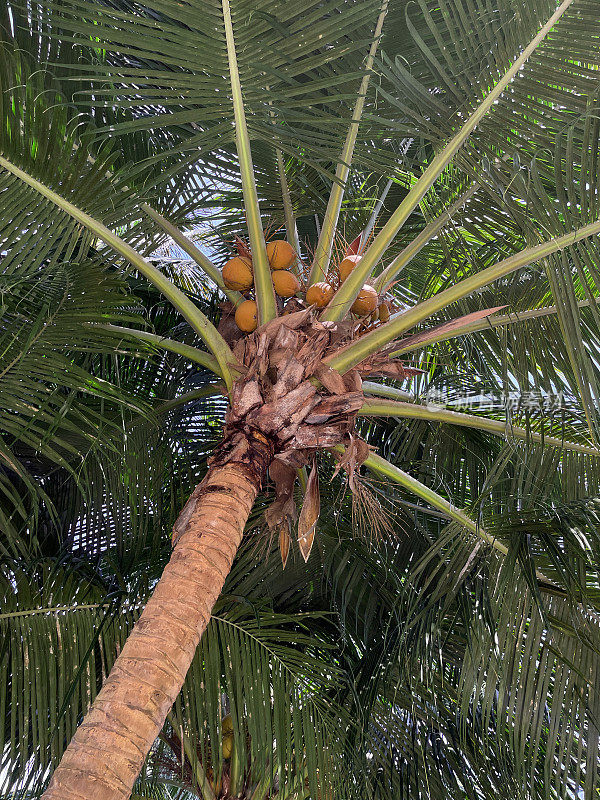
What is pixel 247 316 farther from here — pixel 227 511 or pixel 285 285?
pixel 227 511

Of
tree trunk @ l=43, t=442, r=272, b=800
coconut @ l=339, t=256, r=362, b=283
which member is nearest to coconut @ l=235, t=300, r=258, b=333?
coconut @ l=339, t=256, r=362, b=283

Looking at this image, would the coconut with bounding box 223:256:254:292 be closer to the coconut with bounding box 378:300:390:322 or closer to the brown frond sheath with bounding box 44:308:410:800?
the brown frond sheath with bounding box 44:308:410:800

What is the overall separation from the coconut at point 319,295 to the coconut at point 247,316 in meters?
0.20

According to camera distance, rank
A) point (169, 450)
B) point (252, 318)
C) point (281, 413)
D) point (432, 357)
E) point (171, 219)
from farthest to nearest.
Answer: point (432, 357) < point (169, 450) < point (171, 219) < point (252, 318) < point (281, 413)

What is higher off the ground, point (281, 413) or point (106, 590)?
point (281, 413)

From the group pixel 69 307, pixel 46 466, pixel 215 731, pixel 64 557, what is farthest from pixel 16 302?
→ pixel 215 731

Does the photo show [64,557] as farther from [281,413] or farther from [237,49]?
[237,49]

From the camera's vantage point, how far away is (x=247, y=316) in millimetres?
2609

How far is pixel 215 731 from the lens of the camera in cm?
268

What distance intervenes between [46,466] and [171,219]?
1.43 meters

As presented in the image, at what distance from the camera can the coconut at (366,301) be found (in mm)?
2701

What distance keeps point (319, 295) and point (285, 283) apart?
0.14m

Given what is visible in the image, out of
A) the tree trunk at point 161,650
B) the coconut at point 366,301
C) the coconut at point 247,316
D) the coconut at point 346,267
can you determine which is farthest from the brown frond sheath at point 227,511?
the coconut at point 346,267

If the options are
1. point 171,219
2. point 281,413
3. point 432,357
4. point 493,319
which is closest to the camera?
point 281,413
